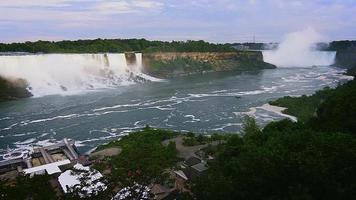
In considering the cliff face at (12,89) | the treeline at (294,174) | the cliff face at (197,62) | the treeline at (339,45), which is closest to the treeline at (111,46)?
the cliff face at (197,62)

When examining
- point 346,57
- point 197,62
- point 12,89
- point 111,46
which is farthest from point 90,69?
point 346,57

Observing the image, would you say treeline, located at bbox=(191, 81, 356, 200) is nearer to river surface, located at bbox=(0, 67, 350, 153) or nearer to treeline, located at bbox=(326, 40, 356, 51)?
river surface, located at bbox=(0, 67, 350, 153)

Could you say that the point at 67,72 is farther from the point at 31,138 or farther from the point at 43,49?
the point at 31,138

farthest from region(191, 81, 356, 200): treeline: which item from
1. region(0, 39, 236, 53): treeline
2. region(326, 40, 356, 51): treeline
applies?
region(326, 40, 356, 51): treeline

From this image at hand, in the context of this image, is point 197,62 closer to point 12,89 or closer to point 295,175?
point 12,89

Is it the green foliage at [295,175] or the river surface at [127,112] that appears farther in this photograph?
the river surface at [127,112]

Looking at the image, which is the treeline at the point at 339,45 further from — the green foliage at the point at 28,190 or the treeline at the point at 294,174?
the green foliage at the point at 28,190
